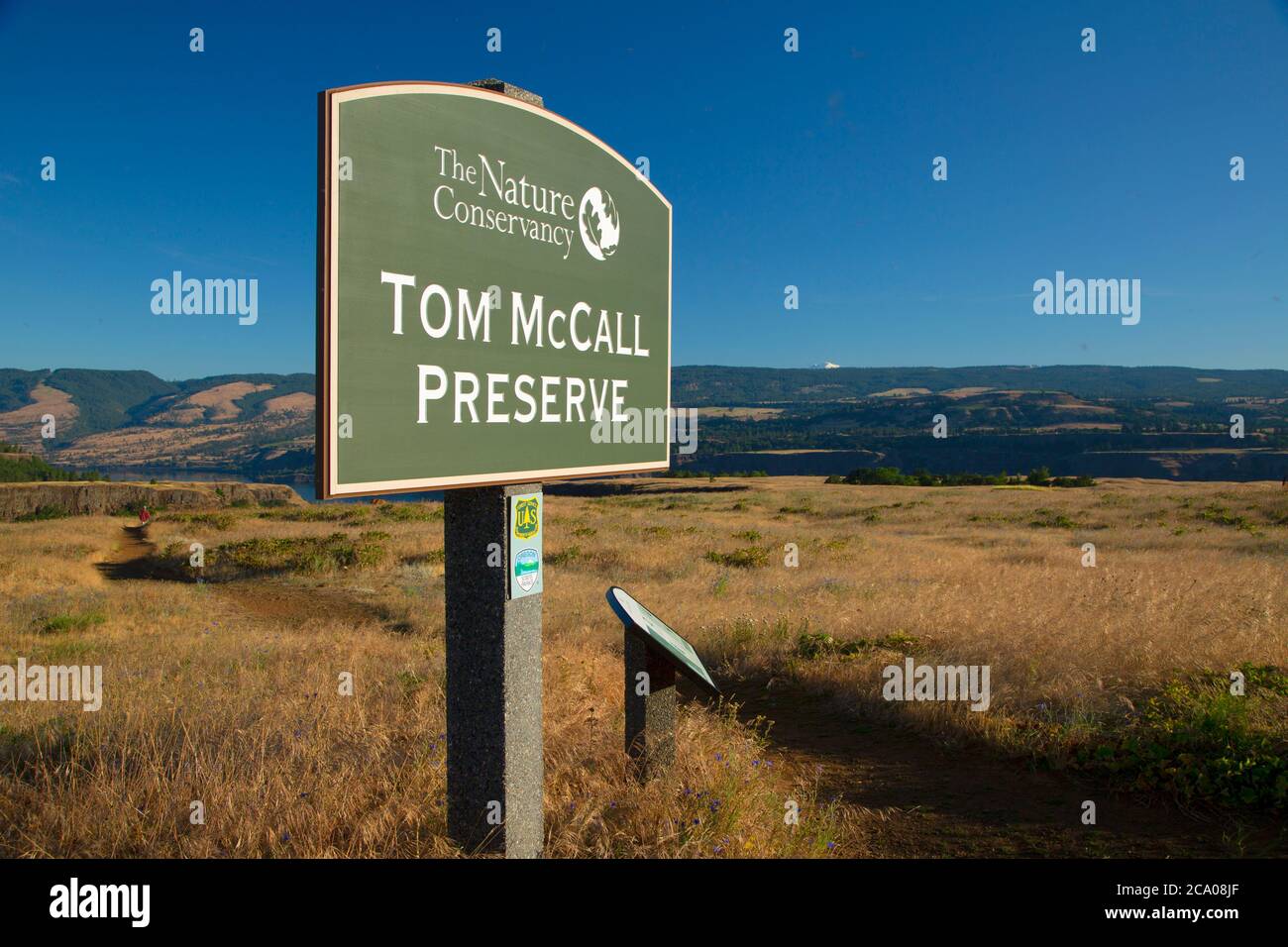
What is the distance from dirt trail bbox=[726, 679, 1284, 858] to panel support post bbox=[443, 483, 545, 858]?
2.17 metres

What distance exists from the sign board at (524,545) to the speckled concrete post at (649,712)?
3.43 ft

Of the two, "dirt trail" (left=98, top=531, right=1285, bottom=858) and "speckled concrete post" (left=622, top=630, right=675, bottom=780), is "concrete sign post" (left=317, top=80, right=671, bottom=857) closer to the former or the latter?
"speckled concrete post" (left=622, top=630, right=675, bottom=780)

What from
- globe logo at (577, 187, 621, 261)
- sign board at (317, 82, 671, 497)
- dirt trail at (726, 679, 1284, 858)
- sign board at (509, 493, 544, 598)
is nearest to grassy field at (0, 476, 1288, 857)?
dirt trail at (726, 679, 1284, 858)

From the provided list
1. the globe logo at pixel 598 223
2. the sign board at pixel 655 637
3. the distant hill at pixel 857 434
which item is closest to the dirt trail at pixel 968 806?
the sign board at pixel 655 637

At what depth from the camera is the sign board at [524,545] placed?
3520 millimetres

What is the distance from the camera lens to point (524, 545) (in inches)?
141

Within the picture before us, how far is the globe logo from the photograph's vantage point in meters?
4.07

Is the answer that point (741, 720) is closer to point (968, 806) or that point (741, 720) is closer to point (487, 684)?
point (968, 806)

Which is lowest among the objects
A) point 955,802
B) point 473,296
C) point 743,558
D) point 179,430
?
point 955,802

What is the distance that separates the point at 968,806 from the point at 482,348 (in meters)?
4.24

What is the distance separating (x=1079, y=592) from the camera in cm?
963

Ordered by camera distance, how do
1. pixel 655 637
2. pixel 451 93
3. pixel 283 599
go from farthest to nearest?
1. pixel 283 599
2. pixel 655 637
3. pixel 451 93

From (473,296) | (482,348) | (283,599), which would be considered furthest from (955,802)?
(283,599)
